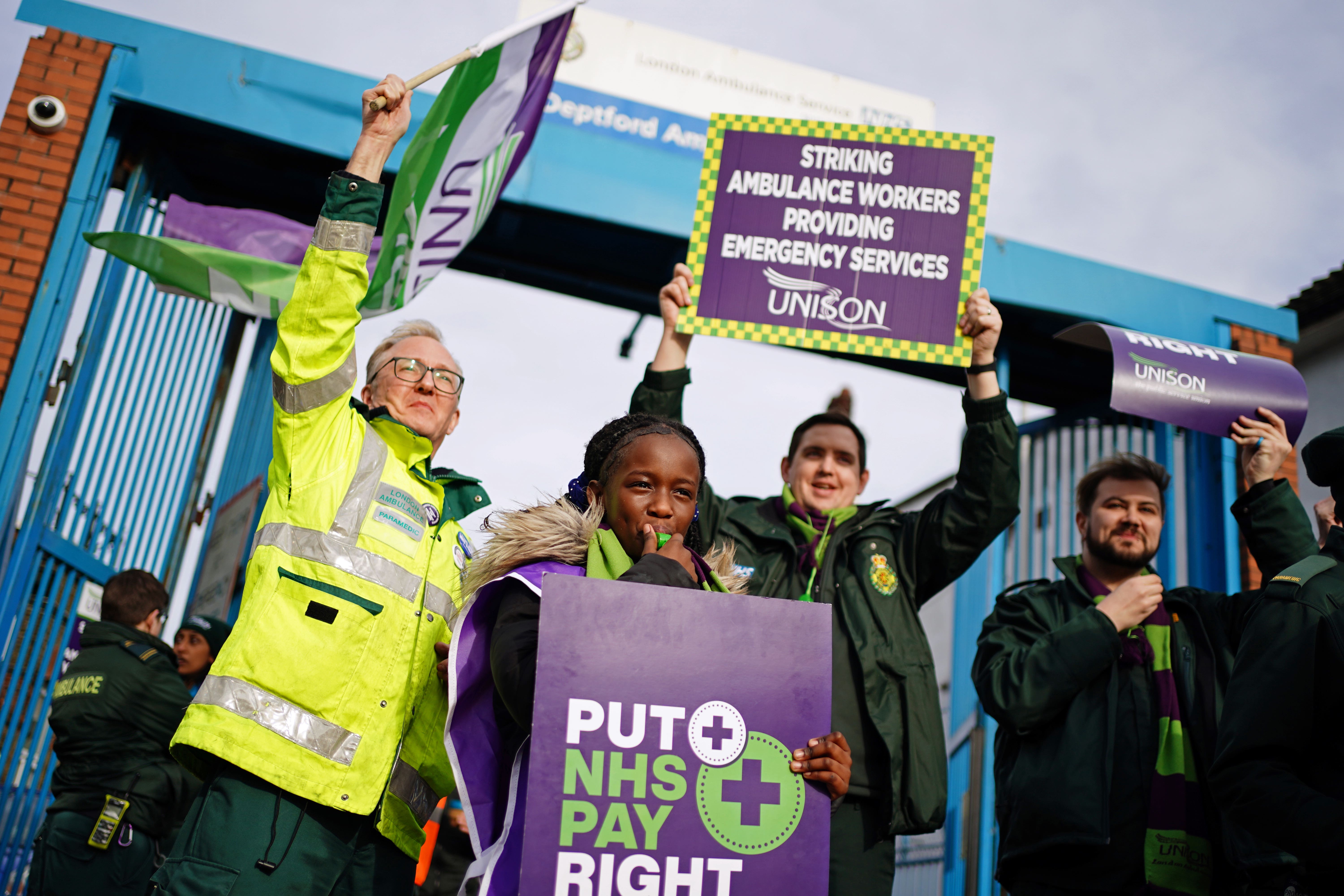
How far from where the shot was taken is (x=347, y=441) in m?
2.75

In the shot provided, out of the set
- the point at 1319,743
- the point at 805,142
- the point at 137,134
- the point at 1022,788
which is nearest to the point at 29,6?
the point at 137,134

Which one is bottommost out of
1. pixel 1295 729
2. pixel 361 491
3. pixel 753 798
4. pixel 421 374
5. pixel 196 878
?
pixel 196 878

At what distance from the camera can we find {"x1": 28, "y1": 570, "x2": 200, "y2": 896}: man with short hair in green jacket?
4.19 meters

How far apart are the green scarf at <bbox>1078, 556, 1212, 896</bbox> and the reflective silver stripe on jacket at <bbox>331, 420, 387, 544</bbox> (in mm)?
2245

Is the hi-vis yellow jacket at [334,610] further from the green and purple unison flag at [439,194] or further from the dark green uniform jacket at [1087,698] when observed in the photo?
the green and purple unison flag at [439,194]

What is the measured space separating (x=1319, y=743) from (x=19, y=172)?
20.1 feet

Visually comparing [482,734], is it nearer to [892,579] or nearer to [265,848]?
[265,848]

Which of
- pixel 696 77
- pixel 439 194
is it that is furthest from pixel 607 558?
pixel 696 77

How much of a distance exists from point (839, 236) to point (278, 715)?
8.14 ft

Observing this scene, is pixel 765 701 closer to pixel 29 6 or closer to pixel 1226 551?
pixel 1226 551

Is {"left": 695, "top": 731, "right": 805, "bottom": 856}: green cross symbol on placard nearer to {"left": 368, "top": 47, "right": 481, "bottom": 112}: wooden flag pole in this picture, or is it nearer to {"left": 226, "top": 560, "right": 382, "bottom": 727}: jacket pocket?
{"left": 226, "top": 560, "right": 382, "bottom": 727}: jacket pocket

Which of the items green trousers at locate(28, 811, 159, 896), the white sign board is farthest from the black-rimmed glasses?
the white sign board

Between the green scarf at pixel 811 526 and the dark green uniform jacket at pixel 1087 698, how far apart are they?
64cm

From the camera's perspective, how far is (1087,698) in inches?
132
